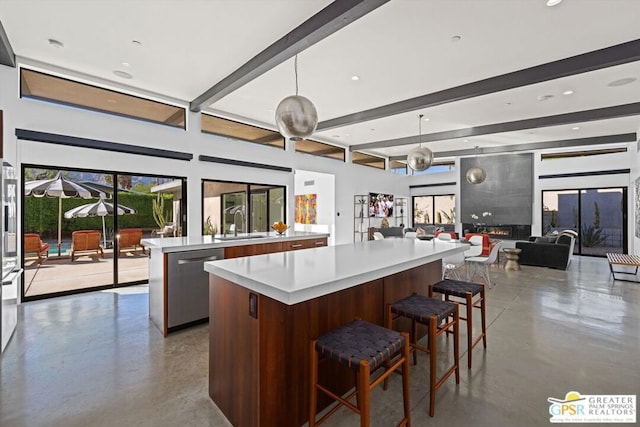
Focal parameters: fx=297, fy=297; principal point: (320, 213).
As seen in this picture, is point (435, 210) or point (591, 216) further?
point (435, 210)

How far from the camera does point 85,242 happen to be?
16.3ft

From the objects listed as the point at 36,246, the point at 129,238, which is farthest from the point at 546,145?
the point at 36,246

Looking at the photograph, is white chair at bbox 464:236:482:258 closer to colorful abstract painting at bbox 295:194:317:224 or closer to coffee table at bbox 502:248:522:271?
coffee table at bbox 502:248:522:271

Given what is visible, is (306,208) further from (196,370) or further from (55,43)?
(196,370)

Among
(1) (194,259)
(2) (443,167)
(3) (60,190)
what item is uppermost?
(2) (443,167)

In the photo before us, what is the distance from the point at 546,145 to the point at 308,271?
31.6 ft

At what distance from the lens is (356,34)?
3.41 m

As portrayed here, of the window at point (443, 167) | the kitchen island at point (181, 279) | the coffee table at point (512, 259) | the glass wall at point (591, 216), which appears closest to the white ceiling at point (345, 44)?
the kitchen island at point (181, 279)

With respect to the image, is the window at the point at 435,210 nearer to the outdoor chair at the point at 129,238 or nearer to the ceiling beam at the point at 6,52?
the outdoor chair at the point at 129,238

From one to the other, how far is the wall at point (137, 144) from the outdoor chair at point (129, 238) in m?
Result: 0.85

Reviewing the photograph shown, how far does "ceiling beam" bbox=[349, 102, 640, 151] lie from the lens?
5.47 metres

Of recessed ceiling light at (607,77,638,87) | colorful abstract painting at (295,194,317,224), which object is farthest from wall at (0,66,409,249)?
recessed ceiling light at (607,77,638,87)

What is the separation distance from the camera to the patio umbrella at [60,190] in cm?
432

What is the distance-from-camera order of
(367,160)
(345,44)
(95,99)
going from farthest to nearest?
1. (367,160)
2. (95,99)
3. (345,44)
